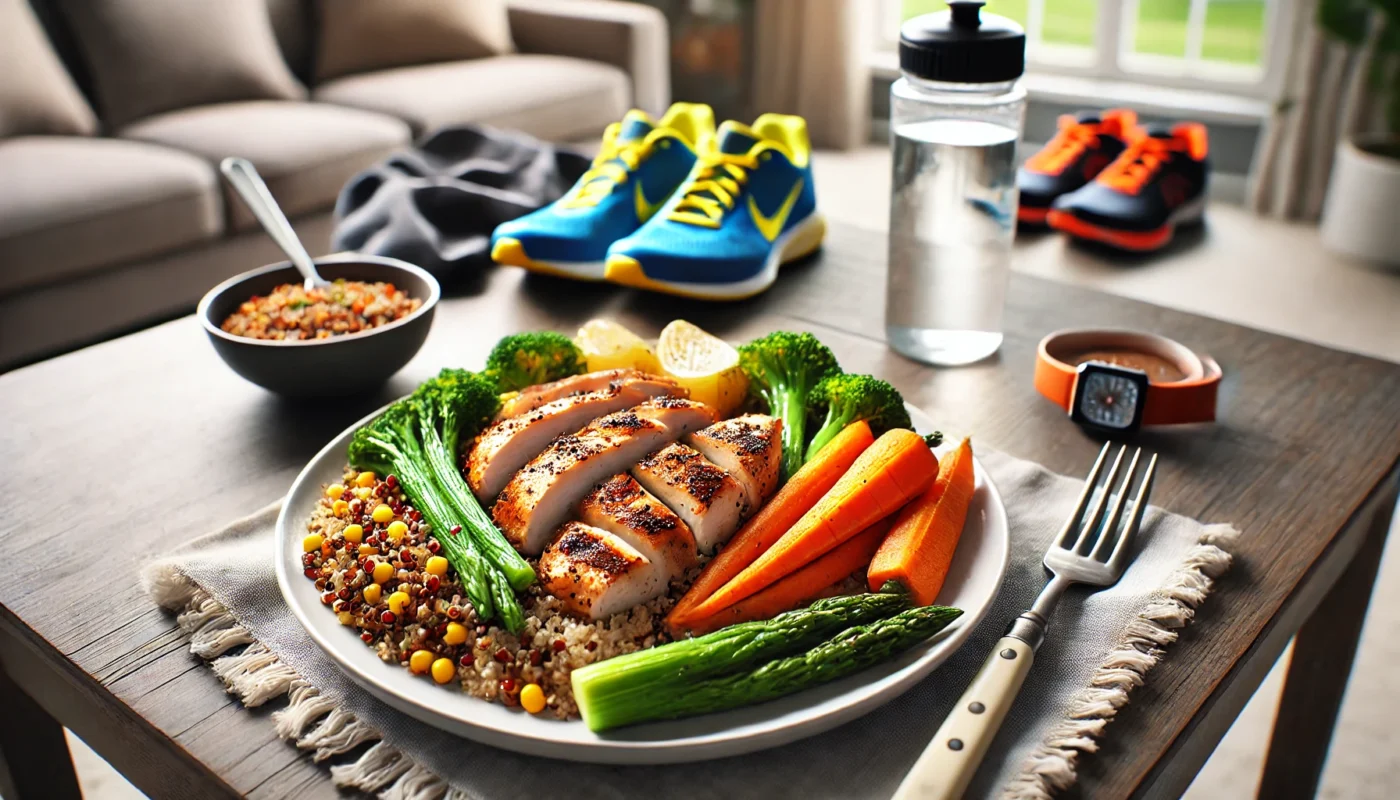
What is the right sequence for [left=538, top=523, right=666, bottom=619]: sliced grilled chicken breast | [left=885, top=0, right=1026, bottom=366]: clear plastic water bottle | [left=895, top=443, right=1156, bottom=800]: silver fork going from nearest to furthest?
[left=895, top=443, right=1156, bottom=800]: silver fork, [left=538, top=523, right=666, bottom=619]: sliced grilled chicken breast, [left=885, top=0, right=1026, bottom=366]: clear plastic water bottle

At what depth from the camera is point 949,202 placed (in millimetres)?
1426

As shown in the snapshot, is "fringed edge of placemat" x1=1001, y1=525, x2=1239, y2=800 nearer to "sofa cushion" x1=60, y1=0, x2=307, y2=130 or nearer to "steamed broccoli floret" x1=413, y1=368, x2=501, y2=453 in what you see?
"steamed broccoli floret" x1=413, y1=368, x2=501, y2=453

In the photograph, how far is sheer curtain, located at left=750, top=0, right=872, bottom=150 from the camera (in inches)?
212

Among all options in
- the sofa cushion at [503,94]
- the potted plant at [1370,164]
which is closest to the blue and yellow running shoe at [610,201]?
the sofa cushion at [503,94]

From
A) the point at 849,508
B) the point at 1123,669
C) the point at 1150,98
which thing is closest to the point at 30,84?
the point at 849,508

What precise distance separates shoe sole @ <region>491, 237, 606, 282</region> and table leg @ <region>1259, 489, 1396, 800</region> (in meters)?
1.09

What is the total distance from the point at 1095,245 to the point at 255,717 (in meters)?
1.63

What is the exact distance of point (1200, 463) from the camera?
123cm

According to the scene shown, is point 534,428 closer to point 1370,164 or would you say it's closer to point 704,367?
point 704,367

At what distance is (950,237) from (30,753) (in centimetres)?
128

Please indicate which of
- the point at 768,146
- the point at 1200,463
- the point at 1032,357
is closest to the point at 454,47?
the point at 768,146

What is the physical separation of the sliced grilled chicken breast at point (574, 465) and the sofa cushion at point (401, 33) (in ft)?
11.1

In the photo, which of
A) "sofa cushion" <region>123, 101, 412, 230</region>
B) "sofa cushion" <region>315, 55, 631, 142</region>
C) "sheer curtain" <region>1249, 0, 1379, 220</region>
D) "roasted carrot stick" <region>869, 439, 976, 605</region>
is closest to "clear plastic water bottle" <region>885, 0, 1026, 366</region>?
"roasted carrot stick" <region>869, 439, 976, 605</region>

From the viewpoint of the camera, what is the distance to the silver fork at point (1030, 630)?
738 mm
